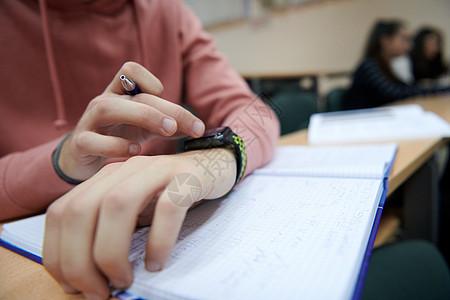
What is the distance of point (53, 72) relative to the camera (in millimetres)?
483

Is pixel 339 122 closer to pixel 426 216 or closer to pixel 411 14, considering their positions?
pixel 426 216

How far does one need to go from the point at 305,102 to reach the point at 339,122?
54 centimetres

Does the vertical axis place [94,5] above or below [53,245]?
above

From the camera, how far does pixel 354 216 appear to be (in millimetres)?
252

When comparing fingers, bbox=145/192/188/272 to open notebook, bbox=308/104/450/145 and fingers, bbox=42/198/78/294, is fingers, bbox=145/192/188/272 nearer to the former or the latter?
fingers, bbox=42/198/78/294

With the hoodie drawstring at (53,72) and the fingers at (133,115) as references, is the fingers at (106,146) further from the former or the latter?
the hoodie drawstring at (53,72)

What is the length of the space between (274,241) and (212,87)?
48cm

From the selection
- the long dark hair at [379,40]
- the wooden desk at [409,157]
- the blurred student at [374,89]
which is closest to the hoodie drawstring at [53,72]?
the wooden desk at [409,157]

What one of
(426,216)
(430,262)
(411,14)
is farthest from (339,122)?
(411,14)

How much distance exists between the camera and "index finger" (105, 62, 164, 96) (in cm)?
29

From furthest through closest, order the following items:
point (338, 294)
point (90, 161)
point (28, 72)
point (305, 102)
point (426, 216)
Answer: point (305, 102)
point (426, 216)
point (28, 72)
point (90, 161)
point (338, 294)

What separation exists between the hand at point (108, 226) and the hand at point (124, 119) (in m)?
0.06

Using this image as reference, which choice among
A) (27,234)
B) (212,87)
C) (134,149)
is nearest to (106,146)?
(134,149)

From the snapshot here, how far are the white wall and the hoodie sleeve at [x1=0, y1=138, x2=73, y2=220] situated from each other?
101 inches
